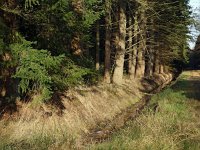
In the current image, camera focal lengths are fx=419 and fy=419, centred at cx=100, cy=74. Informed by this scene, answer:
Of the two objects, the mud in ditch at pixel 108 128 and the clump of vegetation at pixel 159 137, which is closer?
the clump of vegetation at pixel 159 137

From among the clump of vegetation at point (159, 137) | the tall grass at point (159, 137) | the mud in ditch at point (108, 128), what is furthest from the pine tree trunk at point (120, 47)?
the tall grass at point (159, 137)

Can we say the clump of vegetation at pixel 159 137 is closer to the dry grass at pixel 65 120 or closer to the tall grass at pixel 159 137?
the tall grass at pixel 159 137

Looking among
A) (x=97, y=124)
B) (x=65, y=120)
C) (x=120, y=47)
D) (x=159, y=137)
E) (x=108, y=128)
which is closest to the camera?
(x=159, y=137)

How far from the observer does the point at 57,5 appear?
12922 mm

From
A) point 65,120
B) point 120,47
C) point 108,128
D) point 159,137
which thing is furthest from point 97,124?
point 120,47

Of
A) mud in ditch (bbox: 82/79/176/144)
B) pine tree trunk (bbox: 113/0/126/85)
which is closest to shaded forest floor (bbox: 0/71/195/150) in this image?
mud in ditch (bbox: 82/79/176/144)

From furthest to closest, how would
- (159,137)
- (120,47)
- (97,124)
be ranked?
(120,47)
(97,124)
(159,137)

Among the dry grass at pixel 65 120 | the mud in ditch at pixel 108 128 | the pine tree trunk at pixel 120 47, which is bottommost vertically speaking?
the mud in ditch at pixel 108 128

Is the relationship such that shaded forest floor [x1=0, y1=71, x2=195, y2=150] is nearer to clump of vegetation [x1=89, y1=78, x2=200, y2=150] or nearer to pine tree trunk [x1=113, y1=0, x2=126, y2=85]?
clump of vegetation [x1=89, y1=78, x2=200, y2=150]

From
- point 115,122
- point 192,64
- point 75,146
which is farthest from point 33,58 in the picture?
point 192,64

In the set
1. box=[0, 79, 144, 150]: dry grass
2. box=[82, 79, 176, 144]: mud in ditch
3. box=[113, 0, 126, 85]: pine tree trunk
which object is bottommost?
box=[82, 79, 176, 144]: mud in ditch

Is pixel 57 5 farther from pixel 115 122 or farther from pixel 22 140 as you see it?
pixel 115 122

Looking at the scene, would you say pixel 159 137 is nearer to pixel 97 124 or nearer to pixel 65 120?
pixel 65 120

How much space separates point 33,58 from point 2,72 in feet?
8.30
